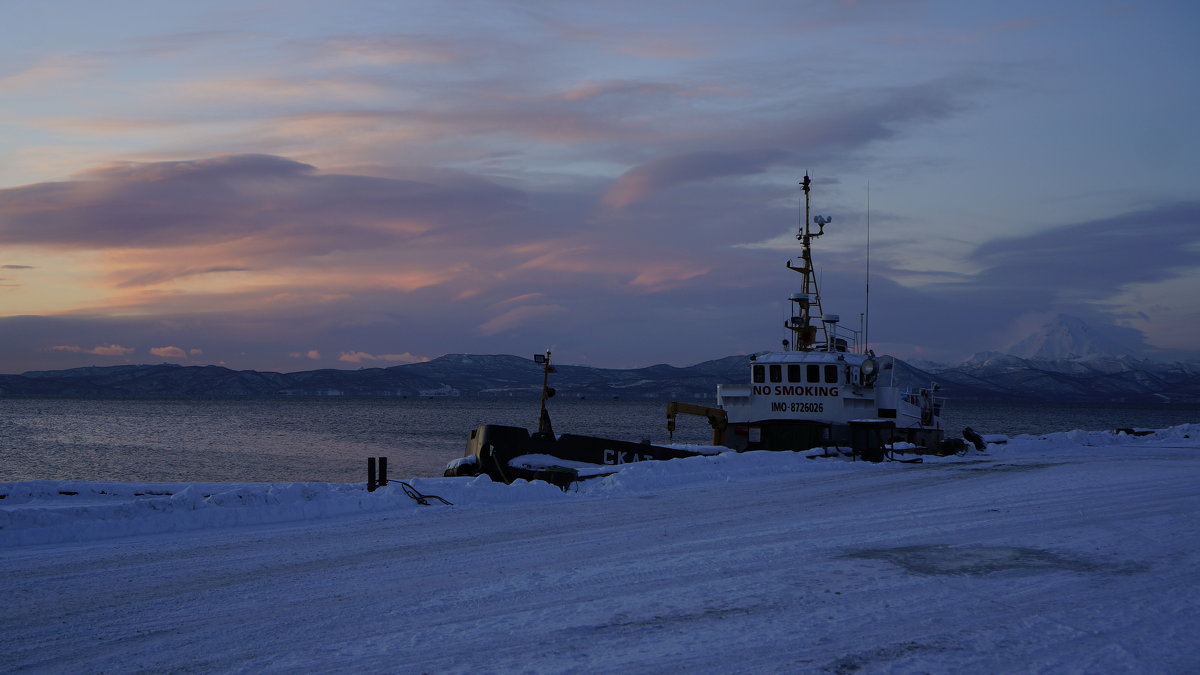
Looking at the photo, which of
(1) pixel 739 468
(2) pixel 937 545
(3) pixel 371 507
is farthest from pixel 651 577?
(1) pixel 739 468

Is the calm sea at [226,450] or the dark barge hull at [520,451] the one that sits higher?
the dark barge hull at [520,451]

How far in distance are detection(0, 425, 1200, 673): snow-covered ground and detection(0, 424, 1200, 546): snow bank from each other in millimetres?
48

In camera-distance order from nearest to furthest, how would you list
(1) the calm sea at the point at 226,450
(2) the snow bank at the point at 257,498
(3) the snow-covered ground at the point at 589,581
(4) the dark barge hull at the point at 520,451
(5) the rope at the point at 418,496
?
1. (3) the snow-covered ground at the point at 589,581
2. (2) the snow bank at the point at 257,498
3. (5) the rope at the point at 418,496
4. (4) the dark barge hull at the point at 520,451
5. (1) the calm sea at the point at 226,450

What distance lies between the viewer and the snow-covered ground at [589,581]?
737 centimetres

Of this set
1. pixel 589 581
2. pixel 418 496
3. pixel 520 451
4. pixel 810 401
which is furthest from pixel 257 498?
pixel 810 401

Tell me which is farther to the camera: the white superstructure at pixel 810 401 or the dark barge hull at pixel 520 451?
the white superstructure at pixel 810 401

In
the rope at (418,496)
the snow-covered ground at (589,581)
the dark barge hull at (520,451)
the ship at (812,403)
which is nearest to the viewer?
the snow-covered ground at (589,581)

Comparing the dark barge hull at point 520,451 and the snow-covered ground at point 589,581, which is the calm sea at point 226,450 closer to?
the dark barge hull at point 520,451

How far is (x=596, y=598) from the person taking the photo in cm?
920

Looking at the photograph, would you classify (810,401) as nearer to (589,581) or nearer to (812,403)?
(812,403)

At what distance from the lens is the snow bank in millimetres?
13000

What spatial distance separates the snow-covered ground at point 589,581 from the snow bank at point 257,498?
0.05m

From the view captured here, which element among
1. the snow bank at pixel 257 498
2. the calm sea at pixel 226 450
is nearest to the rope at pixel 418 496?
the snow bank at pixel 257 498

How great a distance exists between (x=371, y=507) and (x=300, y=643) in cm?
845
